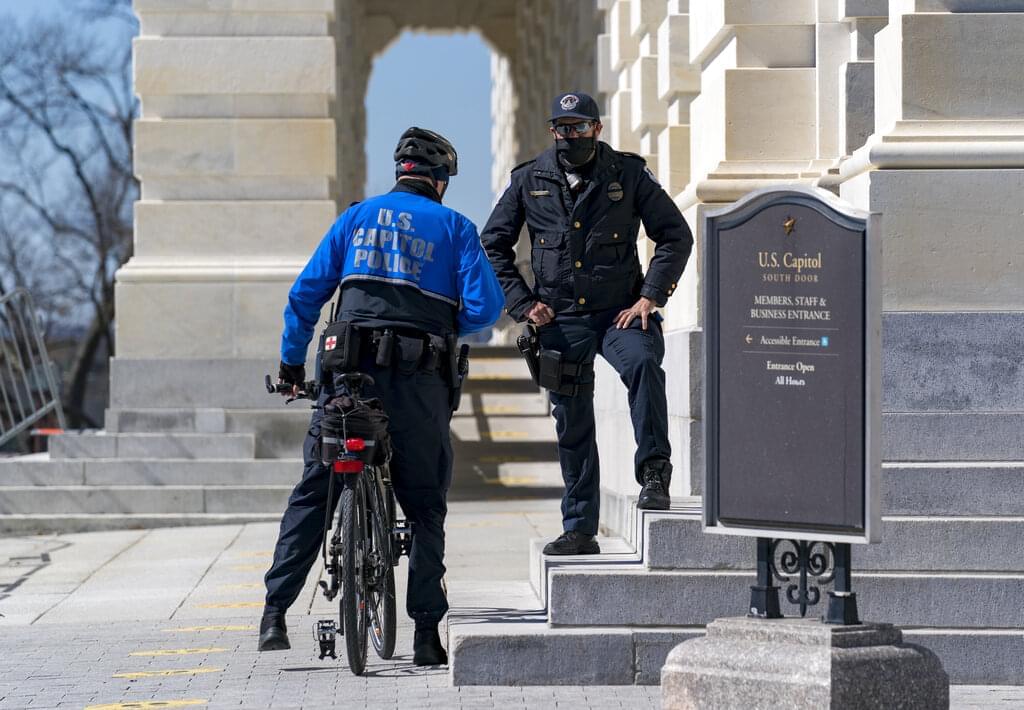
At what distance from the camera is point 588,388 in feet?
25.4

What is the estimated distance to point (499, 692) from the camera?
22.1 feet

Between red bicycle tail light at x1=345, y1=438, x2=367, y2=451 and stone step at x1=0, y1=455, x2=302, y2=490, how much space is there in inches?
288

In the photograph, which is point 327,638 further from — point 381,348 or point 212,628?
point 212,628

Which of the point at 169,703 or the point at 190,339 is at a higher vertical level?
the point at 190,339

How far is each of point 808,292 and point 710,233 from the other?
0.43m

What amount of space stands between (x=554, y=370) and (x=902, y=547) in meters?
1.58

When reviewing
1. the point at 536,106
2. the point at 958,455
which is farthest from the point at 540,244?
the point at 536,106

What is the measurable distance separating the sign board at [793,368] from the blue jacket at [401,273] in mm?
1420

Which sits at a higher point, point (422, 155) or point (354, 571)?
point (422, 155)

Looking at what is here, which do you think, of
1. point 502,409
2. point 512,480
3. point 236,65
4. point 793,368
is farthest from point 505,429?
point 793,368

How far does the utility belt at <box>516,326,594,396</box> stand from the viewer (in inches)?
300

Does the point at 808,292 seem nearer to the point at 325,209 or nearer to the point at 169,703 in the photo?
the point at 169,703

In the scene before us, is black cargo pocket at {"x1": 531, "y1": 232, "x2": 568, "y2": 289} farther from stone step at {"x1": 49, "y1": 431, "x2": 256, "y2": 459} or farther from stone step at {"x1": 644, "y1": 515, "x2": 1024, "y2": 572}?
stone step at {"x1": 49, "y1": 431, "x2": 256, "y2": 459}

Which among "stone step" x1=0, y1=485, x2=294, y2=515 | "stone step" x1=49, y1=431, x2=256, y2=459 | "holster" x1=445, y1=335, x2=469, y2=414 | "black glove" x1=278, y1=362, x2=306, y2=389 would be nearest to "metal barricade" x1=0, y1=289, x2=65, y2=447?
"stone step" x1=49, y1=431, x2=256, y2=459
